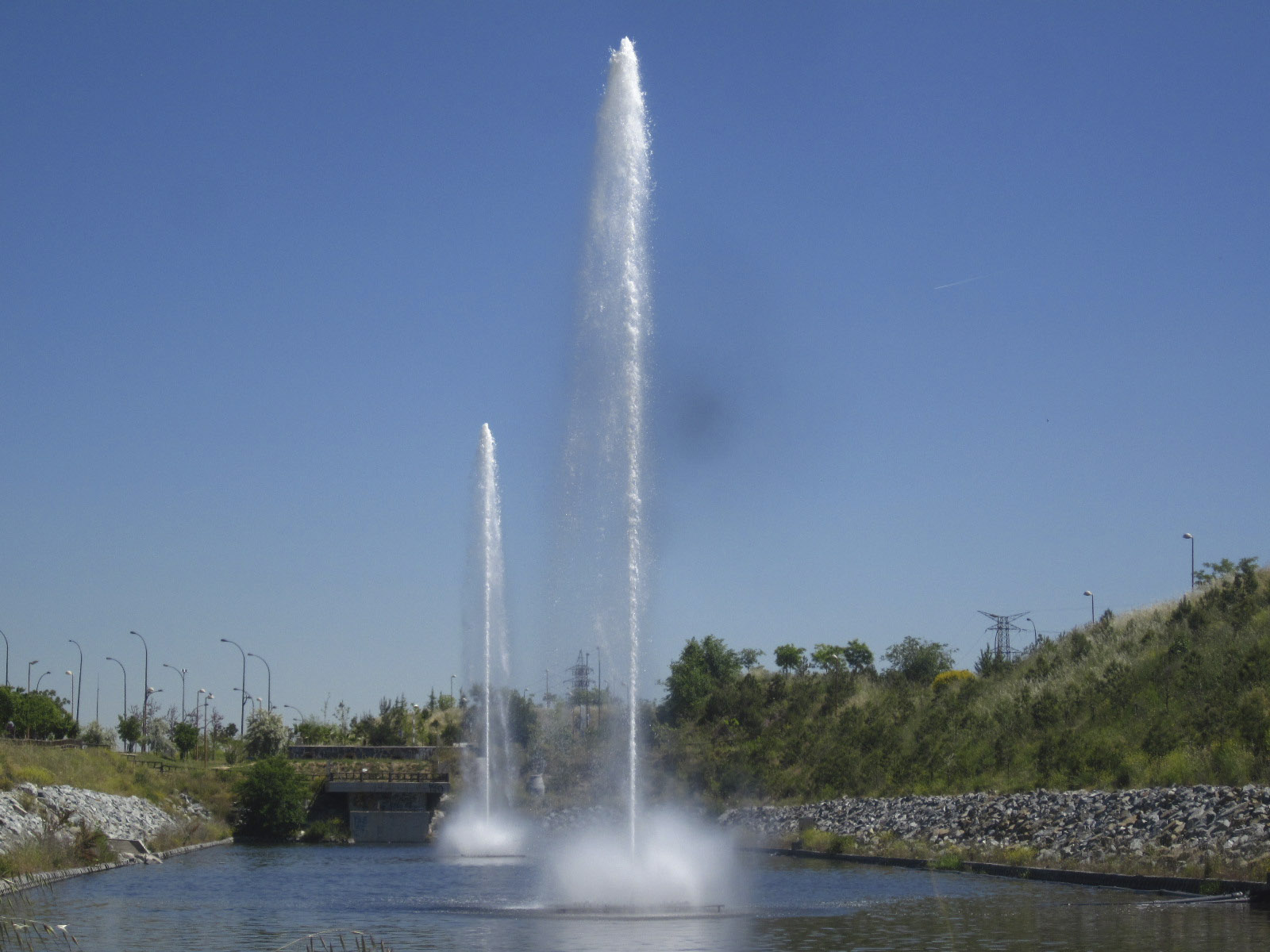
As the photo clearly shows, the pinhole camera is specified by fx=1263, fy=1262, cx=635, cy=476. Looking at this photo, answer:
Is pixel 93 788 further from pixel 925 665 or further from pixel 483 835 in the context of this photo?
pixel 925 665

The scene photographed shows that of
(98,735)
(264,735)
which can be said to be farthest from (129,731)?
(264,735)

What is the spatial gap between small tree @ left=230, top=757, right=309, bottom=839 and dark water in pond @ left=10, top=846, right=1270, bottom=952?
20828 mm

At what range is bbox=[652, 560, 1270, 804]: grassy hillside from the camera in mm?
41219

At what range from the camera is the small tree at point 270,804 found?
5825 cm

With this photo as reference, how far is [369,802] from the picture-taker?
206 feet

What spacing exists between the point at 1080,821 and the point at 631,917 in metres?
17.3

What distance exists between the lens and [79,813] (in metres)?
44.0

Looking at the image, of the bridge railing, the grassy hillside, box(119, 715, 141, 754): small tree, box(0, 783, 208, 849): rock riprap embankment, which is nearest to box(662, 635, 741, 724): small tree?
the grassy hillside

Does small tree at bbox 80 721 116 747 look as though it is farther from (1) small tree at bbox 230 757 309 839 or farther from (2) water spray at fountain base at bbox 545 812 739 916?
(2) water spray at fountain base at bbox 545 812 739 916

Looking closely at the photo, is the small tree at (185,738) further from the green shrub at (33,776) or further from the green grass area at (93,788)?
the green shrub at (33,776)

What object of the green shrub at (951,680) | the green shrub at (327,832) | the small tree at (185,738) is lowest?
the green shrub at (327,832)

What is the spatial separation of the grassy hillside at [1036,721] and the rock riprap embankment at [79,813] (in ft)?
84.8

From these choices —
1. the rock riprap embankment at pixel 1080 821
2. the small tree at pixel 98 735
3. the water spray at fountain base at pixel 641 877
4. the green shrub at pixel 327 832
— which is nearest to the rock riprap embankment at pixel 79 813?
the green shrub at pixel 327 832

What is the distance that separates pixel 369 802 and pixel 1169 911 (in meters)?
46.1
